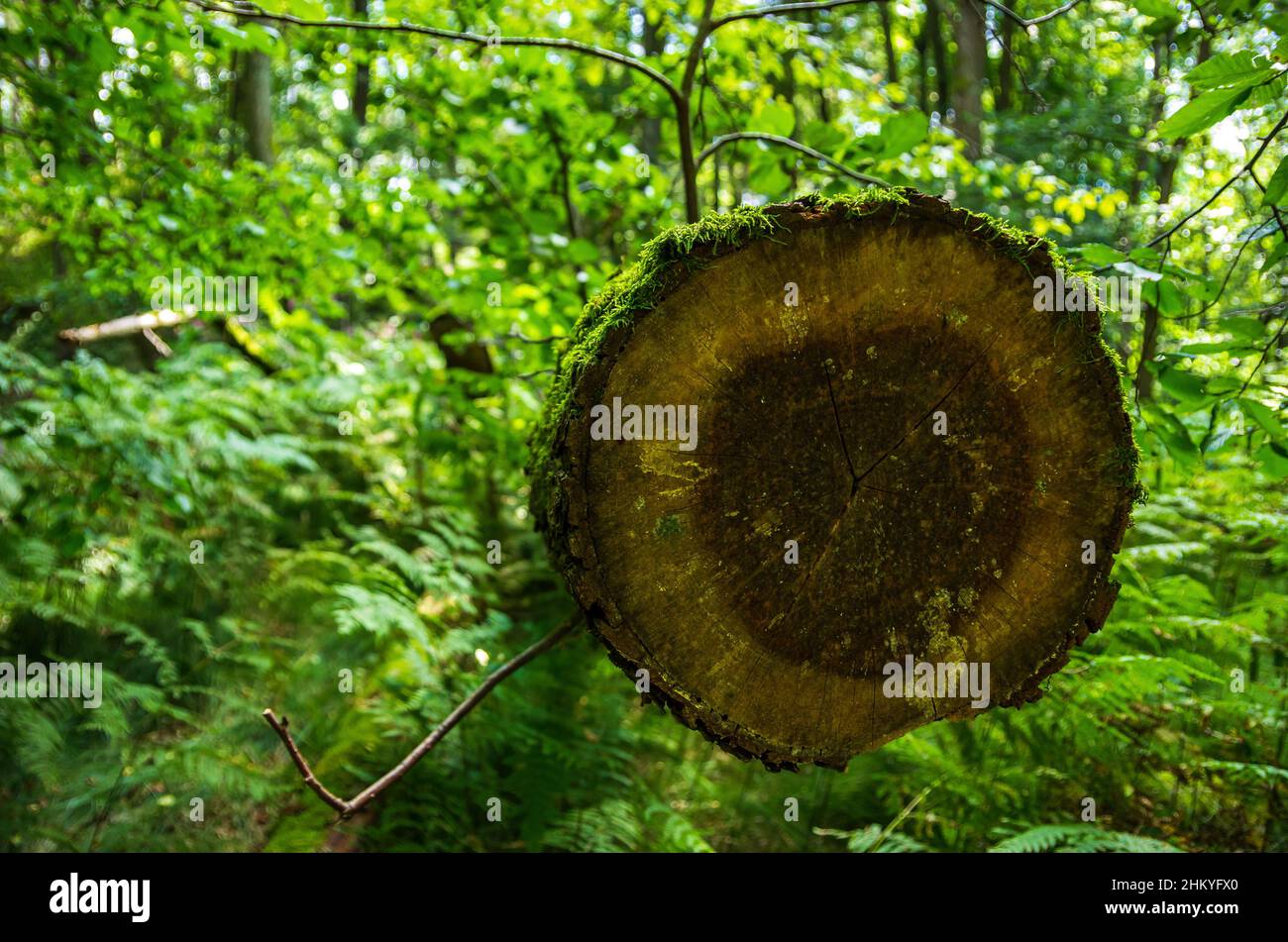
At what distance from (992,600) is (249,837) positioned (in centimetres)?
364

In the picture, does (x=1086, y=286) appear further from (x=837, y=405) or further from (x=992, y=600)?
(x=992, y=600)

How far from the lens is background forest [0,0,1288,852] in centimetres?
289

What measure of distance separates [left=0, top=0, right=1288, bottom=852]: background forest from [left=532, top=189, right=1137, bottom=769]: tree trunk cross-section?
0.71 meters

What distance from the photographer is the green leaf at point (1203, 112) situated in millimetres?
1787

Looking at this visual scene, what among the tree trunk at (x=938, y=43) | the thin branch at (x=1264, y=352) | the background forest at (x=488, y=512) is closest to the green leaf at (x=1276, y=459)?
the background forest at (x=488, y=512)

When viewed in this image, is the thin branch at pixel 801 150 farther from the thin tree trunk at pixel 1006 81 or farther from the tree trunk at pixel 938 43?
the thin tree trunk at pixel 1006 81

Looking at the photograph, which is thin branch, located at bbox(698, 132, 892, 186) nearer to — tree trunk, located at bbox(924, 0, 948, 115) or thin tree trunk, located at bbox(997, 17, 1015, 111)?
tree trunk, located at bbox(924, 0, 948, 115)

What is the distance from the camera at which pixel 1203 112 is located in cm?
182

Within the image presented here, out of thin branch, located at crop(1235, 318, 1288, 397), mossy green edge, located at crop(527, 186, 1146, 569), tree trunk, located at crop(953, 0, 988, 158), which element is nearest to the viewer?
mossy green edge, located at crop(527, 186, 1146, 569)

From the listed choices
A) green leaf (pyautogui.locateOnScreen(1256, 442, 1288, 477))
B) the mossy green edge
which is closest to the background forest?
green leaf (pyautogui.locateOnScreen(1256, 442, 1288, 477))

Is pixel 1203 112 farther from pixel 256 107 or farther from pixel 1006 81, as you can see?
pixel 1006 81

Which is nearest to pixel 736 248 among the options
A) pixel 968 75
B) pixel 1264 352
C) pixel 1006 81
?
pixel 1264 352

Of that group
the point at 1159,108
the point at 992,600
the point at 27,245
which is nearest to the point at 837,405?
the point at 992,600

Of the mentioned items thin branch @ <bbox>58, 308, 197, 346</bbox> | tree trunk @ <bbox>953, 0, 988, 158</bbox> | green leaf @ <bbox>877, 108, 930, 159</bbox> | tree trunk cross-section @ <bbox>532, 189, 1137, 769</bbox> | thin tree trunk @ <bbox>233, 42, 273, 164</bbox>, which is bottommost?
tree trunk cross-section @ <bbox>532, 189, 1137, 769</bbox>
